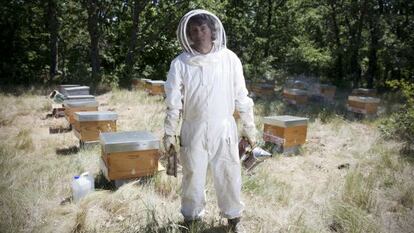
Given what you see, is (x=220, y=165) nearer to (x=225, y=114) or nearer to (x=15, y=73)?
(x=225, y=114)

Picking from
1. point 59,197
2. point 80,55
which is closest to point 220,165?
point 59,197

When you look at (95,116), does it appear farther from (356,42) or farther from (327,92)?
(356,42)

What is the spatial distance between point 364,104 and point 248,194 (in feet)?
21.4

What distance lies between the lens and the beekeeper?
116 inches

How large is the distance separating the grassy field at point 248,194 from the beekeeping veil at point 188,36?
1515 millimetres

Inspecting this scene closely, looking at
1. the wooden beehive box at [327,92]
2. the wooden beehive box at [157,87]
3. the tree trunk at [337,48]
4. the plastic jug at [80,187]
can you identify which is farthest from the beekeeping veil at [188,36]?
the tree trunk at [337,48]

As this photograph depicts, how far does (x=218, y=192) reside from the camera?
3.17 metres

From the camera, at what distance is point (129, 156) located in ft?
14.2

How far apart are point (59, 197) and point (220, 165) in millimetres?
2031

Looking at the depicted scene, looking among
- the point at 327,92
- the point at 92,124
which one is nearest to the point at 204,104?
the point at 92,124

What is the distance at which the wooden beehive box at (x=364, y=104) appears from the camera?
31.6 feet

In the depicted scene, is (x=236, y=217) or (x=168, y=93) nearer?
(x=168, y=93)

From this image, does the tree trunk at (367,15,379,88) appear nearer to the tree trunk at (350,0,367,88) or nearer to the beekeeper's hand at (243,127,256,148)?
the tree trunk at (350,0,367,88)

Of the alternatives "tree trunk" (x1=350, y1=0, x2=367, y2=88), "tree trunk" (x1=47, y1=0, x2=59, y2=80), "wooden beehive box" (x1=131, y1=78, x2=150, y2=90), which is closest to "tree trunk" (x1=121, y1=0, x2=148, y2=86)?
"wooden beehive box" (x1=131, y1=78, x2=150, y2=90)
